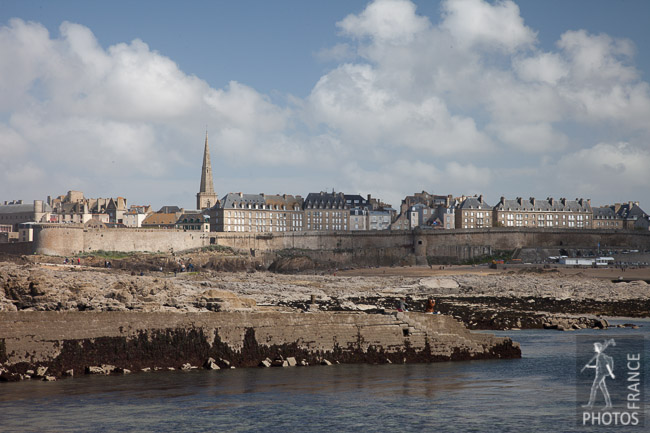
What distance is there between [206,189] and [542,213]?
55.2 m

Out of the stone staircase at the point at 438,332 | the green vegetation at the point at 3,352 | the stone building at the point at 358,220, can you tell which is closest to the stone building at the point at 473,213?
the stone building at the point at 358,220

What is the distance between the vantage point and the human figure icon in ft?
59.5

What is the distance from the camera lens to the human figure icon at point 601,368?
714 inches

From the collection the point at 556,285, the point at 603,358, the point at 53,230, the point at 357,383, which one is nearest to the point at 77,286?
the point at 357,383

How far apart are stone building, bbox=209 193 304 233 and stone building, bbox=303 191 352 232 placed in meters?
1.67

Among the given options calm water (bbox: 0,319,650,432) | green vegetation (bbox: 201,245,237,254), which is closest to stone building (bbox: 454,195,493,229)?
green vegetation (bbox: 201,245,237,254)

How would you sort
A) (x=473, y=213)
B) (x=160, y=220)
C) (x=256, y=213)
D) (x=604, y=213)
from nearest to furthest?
(x=473, y=213)
(x=256, y=213)
(x=160, y=220)
(x=604, y=213)

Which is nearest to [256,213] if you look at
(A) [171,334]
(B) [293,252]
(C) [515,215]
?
(B) [293,252]

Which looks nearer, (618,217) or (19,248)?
(19,248)

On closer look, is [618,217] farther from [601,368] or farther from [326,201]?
[601,368]

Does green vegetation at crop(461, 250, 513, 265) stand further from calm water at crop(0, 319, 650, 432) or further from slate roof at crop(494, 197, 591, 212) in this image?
calm water at crop(0, 319, 650, 432)

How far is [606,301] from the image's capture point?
143ft

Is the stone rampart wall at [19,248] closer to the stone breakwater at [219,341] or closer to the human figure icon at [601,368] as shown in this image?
the human figure icon at [601,368]

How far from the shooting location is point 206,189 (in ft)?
445
